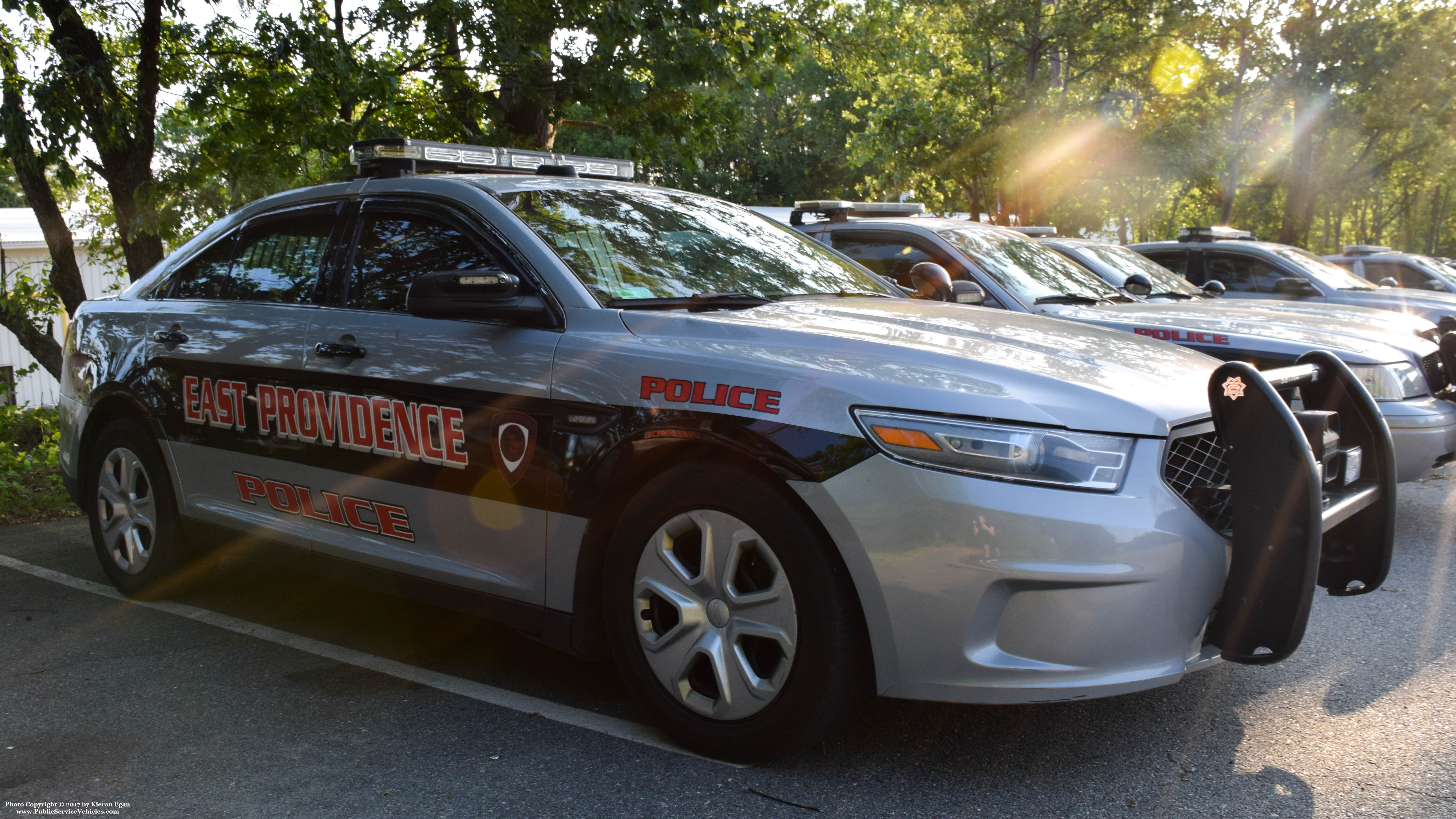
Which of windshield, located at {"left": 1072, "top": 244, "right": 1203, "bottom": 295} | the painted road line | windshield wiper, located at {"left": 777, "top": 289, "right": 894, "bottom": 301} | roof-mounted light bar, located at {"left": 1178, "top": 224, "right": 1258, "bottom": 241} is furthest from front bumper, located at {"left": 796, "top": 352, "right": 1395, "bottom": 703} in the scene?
roof-mounted light bar, located at {"left": 1178, "top": 224, "right": 1258, "bottom": 241}

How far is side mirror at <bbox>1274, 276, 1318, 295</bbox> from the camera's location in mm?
10203

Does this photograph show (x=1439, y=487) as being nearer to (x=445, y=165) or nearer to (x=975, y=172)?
(x=445, y=165)

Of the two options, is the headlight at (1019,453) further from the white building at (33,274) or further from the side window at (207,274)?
the white building at (33,274)

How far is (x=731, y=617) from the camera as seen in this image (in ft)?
9.60

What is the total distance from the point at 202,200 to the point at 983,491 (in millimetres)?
8387

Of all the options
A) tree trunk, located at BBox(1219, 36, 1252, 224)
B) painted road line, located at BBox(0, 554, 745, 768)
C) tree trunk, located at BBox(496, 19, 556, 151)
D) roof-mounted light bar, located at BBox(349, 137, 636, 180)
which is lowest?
painted road line, located at BBox(0, 554, 745, 768)

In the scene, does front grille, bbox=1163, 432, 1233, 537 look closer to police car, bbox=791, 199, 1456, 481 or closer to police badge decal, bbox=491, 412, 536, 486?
police badge decal, bbox=491, 412, 536, 486

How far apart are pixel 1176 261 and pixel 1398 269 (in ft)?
23.8

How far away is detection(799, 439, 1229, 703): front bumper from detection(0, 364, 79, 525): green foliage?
13.5 feet

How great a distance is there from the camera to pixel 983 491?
2551 millimetres

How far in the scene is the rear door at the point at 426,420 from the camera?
10.9 feet

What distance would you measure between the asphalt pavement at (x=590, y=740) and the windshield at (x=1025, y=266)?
9.92 ft

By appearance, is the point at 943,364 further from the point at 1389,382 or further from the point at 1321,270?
the point at 1321,270

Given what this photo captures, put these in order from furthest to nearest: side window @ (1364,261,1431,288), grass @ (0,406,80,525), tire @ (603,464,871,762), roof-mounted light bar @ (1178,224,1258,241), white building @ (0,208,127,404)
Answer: white building @ (0,208,127,404)
side window @ (1364,261,1431,288)
roof-mounted light bar @ (1178,224,1258,241)
grass @ (0,406,80,525)
tire @ (603,464,871,762)
